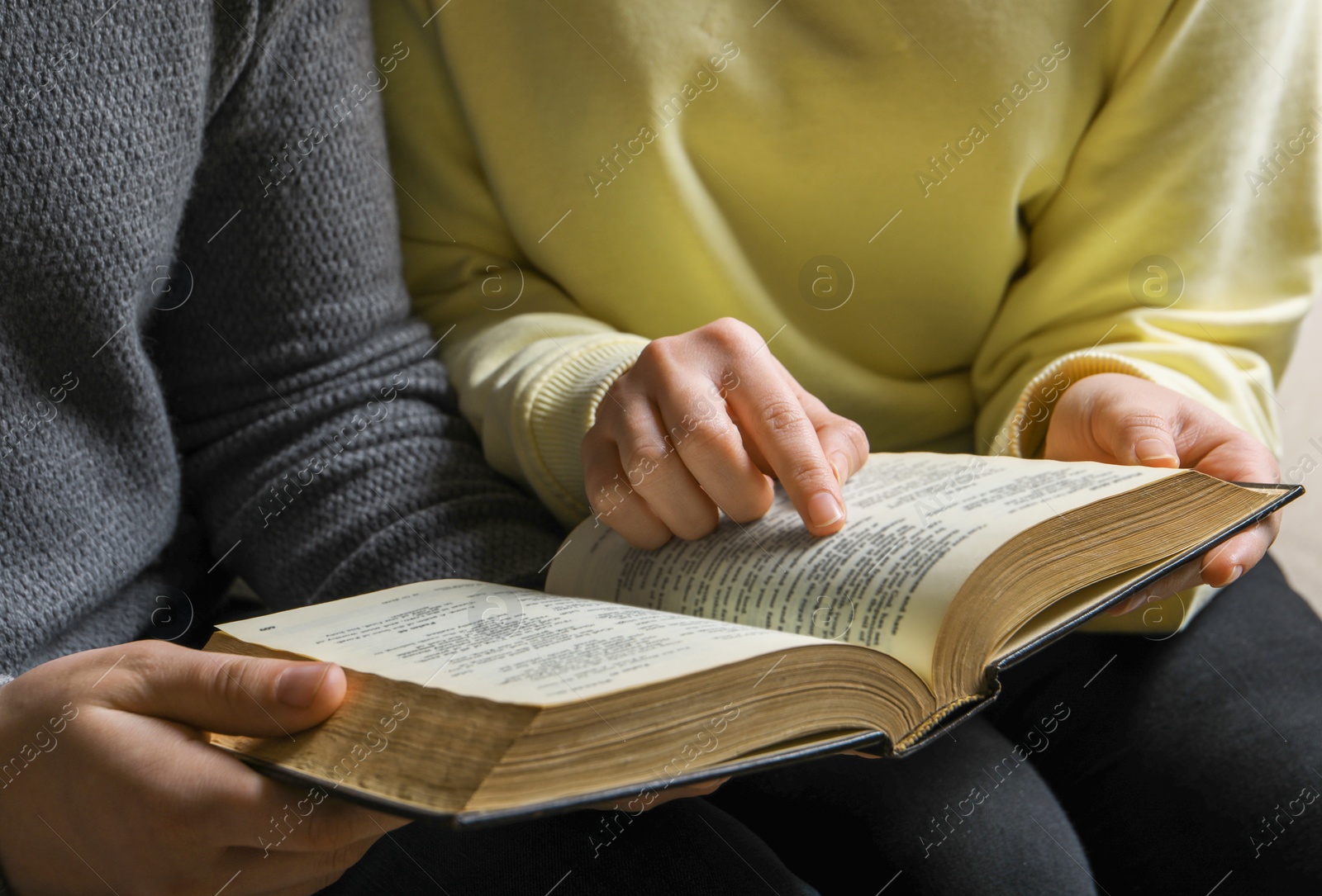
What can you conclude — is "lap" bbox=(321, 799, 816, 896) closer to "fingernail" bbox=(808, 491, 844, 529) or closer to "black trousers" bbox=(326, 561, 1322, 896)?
"black trousers" bbox=(326, 561, 1322, 896)

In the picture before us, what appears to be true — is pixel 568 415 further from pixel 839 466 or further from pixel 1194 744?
pixel 1194 744

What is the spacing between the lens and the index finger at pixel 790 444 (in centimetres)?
41

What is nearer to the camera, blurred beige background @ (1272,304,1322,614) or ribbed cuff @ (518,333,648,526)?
ribbed cuff @ (518,333,648,526)

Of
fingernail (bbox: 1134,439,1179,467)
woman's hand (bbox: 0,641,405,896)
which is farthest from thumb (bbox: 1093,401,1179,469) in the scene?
woman's hand (bbox: 0,641,405,896)

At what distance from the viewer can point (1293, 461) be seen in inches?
40.6

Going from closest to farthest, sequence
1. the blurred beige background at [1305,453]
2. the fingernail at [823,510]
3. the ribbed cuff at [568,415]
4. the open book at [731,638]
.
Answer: the open book at [731,638] → the fingernail at [823,510] → the ribbed cuff at [568,415] → the blurred beige background at [1305,453]

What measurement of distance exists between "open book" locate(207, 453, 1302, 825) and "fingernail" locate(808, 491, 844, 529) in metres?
0.01

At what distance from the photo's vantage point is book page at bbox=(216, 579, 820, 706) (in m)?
0.29

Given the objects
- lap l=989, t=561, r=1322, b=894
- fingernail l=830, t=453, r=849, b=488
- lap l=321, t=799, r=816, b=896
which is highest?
fingernail l=830, t=453, r=849, b=488

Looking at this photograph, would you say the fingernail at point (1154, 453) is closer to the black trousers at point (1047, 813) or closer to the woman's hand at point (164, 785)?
the black trousers at point (1047, 813)

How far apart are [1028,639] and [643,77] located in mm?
446

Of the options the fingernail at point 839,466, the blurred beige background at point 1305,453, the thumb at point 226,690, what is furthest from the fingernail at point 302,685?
the blurred beige background at point 1305,453

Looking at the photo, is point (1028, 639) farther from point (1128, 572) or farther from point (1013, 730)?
point (1013, 730)

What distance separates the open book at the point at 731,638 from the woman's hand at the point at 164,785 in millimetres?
14
